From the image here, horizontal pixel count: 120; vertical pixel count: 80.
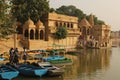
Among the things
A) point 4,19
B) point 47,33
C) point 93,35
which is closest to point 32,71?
point 4,19

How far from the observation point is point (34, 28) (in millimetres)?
41312

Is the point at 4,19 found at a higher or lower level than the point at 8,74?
higher

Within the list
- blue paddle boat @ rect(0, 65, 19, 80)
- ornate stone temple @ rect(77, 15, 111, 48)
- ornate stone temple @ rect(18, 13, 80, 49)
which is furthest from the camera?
ornate stone temple @ rect(77, 15, 111, 48)

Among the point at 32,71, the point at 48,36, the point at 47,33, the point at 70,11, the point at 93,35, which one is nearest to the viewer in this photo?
the point at 32,71

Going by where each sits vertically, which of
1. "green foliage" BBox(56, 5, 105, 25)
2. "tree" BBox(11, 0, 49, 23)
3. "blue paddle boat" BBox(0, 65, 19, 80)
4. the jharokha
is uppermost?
"green foliage" BBox(56, 5, 105, 25)

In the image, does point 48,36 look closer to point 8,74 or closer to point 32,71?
point 32,71

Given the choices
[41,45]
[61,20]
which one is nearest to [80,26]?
[61,20]

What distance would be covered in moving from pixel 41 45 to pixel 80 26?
66.6 feet

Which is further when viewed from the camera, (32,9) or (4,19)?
(32,9)

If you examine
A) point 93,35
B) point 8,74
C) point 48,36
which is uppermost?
point 93,35

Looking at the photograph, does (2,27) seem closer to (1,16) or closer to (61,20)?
(1,16)

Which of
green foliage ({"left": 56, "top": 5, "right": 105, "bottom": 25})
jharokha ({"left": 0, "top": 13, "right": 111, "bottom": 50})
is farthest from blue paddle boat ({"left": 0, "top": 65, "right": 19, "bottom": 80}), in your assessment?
green foliage ({"left": 56, "top": 5, "right": 105, "bottom": 25})

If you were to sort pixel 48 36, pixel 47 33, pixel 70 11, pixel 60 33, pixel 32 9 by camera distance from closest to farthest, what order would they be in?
pixel 32 9
pixel 48 36
pixel 47 33
pixel 60 33
pixel 70 11

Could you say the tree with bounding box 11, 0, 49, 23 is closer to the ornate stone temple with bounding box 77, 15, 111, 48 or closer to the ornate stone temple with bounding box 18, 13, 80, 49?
the ornate stone temple with bounding box 18, 13, 80, 49
